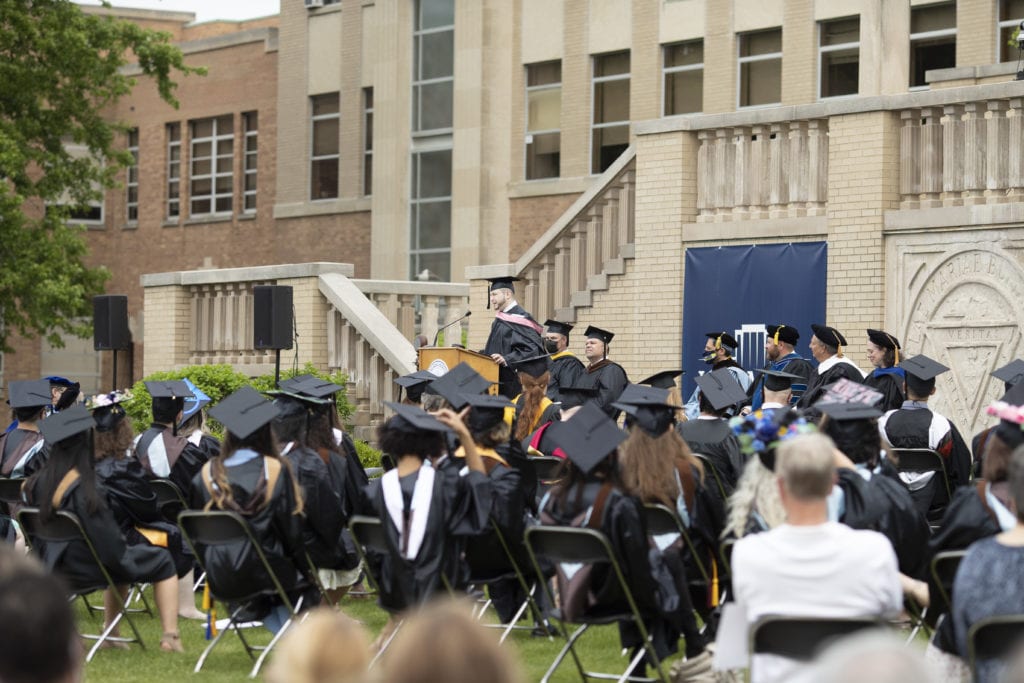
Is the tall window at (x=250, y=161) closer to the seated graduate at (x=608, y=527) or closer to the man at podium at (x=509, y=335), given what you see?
the man at podium at (x=509, y=335)

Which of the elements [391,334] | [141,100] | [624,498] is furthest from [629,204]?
[141,100]

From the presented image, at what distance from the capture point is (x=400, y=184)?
27188 millimetres

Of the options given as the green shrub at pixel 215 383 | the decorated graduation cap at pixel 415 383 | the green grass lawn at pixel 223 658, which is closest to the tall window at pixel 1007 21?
the green shrub at pixel 215 383

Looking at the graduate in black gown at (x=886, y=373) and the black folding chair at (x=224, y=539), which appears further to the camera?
the graduate in black gown at (x=886, y=373)

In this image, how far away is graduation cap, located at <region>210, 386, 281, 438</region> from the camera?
8.16 meters

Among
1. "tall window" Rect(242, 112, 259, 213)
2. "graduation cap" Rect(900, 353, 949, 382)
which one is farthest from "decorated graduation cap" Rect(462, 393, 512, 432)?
"tall window" Rect(242, 112, 259, 213)

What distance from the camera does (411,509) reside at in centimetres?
766

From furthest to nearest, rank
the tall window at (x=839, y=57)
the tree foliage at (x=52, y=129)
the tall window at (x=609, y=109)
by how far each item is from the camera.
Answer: the tall window at (x=609, y=109)
the tree foliage at (x=52, y=129)
the tall window at (x=839, y=57)

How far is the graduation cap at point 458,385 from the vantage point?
8.92 meters

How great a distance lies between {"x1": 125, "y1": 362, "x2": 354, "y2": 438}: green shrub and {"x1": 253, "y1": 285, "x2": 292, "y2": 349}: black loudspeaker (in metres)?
1.08

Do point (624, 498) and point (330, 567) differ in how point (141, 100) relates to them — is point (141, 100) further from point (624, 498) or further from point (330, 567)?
point (624, 498)

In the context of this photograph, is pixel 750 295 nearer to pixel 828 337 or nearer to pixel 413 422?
pixel 828 337

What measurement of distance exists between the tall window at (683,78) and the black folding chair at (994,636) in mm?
19524

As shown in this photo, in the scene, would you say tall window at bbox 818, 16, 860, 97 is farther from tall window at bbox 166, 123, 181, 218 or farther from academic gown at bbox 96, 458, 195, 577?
academic gown at bbox 96, 458, 195, 577
